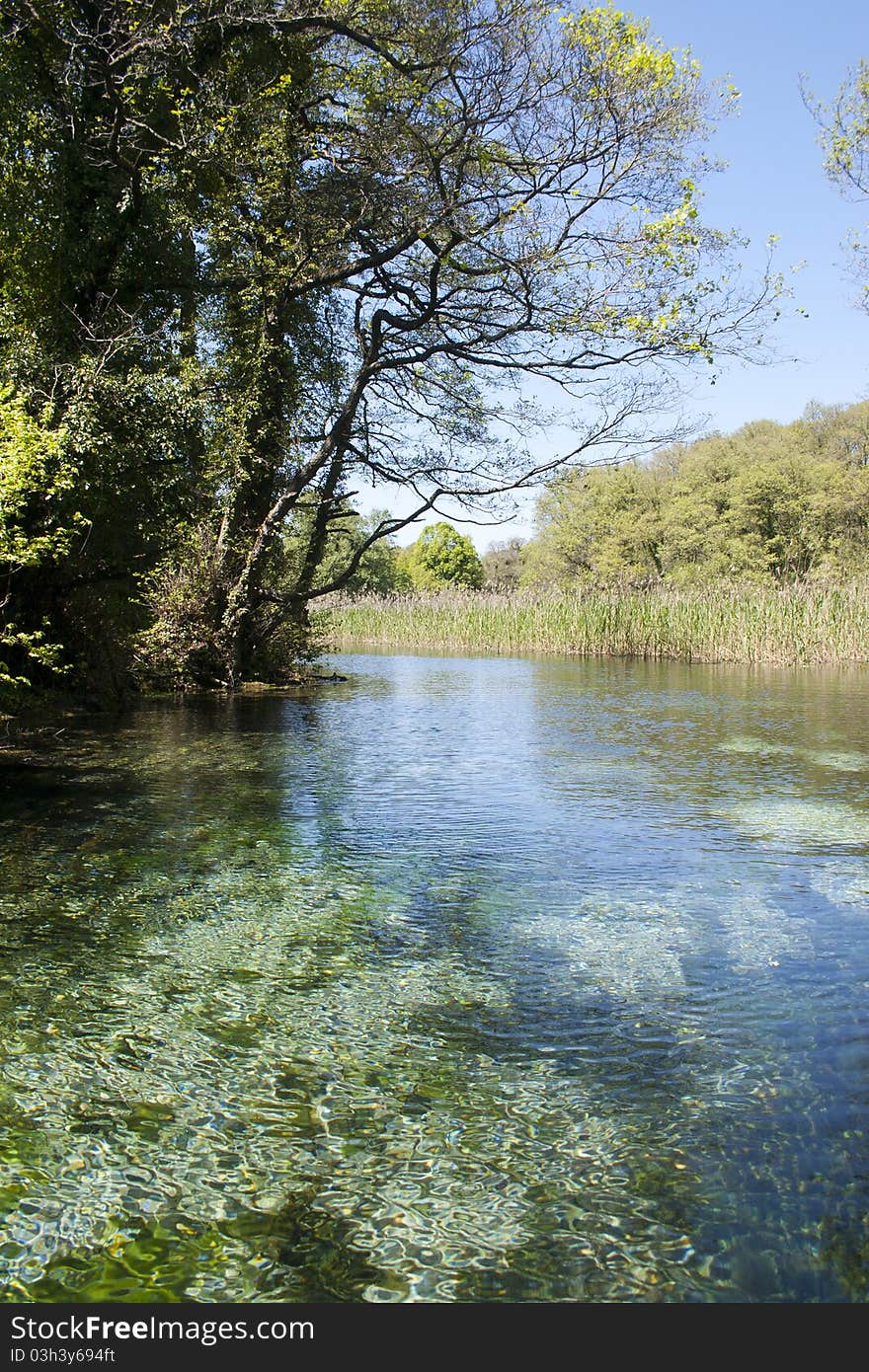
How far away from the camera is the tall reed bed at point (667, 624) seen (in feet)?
75.3

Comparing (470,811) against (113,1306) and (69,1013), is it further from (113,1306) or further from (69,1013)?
(113,1306)

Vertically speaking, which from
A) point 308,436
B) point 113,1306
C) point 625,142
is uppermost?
point 625,142

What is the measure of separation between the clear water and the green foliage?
32.0 meters

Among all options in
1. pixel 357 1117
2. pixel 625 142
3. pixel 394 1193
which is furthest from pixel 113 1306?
pixel 625 142

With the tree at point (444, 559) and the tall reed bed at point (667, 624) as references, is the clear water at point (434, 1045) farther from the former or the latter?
the tree at point (444, 559)

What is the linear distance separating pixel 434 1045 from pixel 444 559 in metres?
70.3

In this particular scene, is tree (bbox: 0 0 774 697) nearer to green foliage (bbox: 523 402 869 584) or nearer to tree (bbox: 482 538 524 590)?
green foliage (bbox: 523 402 869 584)

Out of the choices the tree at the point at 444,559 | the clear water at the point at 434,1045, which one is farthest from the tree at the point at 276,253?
the tree at the point at 444,559

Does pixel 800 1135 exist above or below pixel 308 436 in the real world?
below

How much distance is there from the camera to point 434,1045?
3648mm

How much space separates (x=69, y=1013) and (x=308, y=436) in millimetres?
13643

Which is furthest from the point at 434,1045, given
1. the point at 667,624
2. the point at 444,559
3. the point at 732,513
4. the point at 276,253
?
the point at 444,559

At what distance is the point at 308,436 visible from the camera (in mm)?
16438

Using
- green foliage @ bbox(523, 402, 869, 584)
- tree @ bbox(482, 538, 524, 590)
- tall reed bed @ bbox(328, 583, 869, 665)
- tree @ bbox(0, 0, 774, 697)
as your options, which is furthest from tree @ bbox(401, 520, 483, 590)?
tree @ bbox(0, 0, 774, 697)
